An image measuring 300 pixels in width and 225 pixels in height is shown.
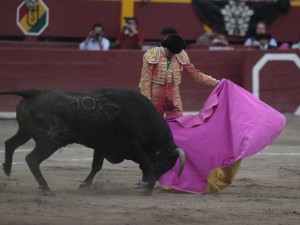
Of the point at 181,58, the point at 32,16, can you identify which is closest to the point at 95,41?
the point at 32,16

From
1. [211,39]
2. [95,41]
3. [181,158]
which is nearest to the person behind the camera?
[181,158]

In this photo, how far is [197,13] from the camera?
15.0 meters

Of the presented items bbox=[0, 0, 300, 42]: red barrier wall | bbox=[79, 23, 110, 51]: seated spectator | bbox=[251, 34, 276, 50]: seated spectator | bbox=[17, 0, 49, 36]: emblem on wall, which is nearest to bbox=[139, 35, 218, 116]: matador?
bbox=[79, 23, 110, 51]: seated spectator

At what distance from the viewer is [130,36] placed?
13695 mm

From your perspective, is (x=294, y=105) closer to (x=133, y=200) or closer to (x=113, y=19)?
(x=113, y=19)

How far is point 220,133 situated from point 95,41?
6329mm

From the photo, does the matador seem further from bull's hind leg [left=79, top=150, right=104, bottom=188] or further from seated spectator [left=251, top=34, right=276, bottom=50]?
seated spectator [left=251, top=34, right=276, bottom=50]

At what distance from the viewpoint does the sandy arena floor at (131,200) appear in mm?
5703

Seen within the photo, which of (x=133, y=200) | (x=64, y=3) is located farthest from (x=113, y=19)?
(x=133, y=200)

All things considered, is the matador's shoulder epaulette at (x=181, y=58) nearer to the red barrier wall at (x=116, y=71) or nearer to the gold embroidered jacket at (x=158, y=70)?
the gold embroidered jacket at (x=158, y=70)

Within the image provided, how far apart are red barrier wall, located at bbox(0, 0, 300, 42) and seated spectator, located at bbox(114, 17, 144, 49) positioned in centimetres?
91

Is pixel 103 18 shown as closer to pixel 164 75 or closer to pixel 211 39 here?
pixel 211 39

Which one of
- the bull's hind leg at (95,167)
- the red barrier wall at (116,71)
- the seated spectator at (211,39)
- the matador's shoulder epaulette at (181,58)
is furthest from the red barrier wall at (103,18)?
the bull's hind leg at (95,167)

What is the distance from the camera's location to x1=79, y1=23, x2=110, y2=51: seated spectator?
13.3m
